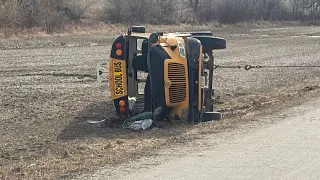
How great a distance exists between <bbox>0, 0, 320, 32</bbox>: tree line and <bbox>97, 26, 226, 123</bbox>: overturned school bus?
114 ft

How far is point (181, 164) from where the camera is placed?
27.7ft

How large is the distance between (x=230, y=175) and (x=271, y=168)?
2.08ft

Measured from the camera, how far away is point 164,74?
1147 cm

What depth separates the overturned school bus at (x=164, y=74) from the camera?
1155cm

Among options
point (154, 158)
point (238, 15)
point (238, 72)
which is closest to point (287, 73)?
point (238, 72)

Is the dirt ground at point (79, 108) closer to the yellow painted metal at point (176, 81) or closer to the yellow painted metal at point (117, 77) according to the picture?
the yellow painted metal at point (176, 81)

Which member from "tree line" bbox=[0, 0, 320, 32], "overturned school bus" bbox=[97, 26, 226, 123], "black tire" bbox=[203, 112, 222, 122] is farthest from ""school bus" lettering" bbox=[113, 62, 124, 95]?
"tree line" bbox=[0, 0, 320, 32]

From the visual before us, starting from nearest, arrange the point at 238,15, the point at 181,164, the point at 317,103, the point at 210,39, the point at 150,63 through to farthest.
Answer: the point at 181,164 → the point at 150,63 → the point at 210,39 → the point at 317,103 → the point at 238,15

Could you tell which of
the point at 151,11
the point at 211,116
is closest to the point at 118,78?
the point at 211,116

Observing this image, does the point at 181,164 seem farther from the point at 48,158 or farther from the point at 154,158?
the point at 48,158

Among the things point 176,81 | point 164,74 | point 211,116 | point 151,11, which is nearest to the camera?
point 164,74

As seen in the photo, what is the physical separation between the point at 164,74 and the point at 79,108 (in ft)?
10.6

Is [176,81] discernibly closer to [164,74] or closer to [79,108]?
[164,74]

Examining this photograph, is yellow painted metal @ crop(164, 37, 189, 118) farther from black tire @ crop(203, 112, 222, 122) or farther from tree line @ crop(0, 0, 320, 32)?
tree line @ crop(0, 0, 320, 32)
